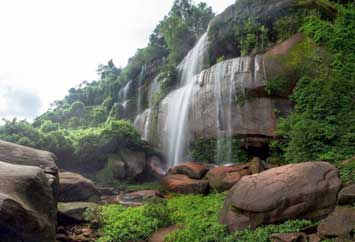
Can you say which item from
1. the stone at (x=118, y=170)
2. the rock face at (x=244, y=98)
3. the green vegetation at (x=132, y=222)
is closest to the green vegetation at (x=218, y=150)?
the rock face at (x=244, y=98)

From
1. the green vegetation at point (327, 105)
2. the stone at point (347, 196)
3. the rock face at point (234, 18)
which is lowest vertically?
the stone at point (347, 196)

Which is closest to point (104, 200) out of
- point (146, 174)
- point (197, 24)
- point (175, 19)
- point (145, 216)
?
point (145, 216)

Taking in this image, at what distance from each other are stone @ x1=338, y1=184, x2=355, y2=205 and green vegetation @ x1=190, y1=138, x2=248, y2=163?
8.08m

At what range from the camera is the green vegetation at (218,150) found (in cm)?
1489

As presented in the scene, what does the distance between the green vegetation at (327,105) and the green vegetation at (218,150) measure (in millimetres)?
2189

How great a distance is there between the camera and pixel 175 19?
2403 cm

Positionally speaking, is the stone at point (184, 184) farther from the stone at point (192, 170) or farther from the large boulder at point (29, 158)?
the large boulder at point (29, 158)

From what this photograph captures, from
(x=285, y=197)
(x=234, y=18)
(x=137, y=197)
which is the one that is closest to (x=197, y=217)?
(x=285, y=197)

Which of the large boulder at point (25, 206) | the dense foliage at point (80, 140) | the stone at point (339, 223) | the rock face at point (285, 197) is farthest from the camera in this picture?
the dense foliage at point (80, 140)

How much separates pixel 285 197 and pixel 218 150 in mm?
8433

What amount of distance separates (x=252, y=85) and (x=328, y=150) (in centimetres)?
518

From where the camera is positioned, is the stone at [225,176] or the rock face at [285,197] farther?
the stone at [225,176]

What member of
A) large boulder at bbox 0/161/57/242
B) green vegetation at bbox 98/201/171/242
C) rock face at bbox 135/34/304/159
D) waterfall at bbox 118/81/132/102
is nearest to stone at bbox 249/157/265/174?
rock face at bbox 135/34/304/159

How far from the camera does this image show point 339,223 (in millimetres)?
6141
